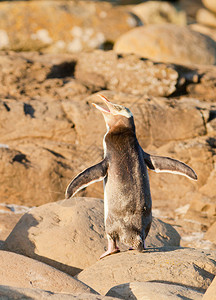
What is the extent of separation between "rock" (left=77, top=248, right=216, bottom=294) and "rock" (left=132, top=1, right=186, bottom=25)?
1399cm

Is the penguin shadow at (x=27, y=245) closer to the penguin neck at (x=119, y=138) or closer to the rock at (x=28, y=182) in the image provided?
the penguin neck at (x=119, y=138)

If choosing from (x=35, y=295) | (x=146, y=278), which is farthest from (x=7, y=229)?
(x=35, y=295)

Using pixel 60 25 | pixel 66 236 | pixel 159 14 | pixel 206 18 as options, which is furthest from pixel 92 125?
pixel 206 18

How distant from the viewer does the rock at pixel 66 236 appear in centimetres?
579

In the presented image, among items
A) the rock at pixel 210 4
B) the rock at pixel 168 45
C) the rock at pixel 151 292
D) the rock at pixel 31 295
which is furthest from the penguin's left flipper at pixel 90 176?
the rock at pixel 210 4

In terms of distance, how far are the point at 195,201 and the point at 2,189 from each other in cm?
333

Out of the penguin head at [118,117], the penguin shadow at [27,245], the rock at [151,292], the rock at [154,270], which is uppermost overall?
the penguin head at [118,117]

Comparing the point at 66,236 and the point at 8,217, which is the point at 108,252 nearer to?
the point at 66,236

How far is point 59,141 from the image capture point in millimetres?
9406

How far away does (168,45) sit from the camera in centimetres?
1317

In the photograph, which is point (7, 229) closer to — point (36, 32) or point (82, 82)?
point (82, 82)

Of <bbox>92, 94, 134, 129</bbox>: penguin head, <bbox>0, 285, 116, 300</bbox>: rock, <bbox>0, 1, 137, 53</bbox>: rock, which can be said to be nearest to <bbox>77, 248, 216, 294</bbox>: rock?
<bbox>0, 285, 116, 300</bbox>: rock

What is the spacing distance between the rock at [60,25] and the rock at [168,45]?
2.17ft

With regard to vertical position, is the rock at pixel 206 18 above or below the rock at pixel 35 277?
below
